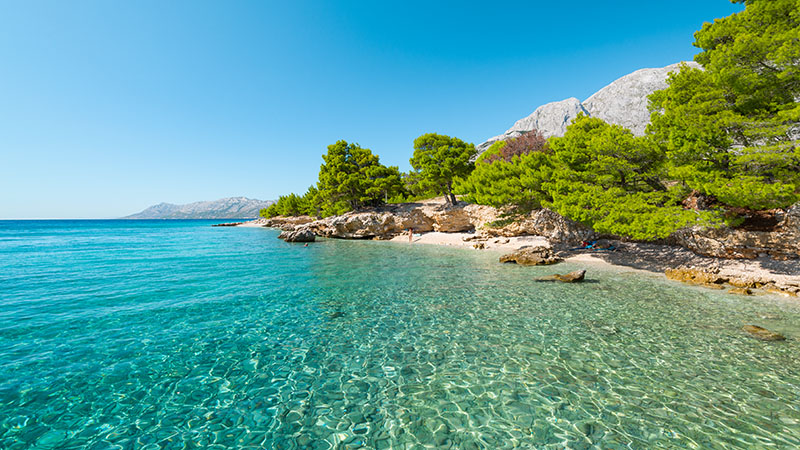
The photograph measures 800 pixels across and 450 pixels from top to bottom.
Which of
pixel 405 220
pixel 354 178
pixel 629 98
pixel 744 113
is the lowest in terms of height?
pixel 405 220

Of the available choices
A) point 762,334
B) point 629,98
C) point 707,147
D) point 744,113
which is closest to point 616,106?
point 629,98

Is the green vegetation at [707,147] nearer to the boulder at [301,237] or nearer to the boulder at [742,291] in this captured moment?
the boulder at [742,291]

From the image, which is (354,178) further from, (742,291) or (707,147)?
(742,291)

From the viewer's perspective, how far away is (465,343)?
25.8ft

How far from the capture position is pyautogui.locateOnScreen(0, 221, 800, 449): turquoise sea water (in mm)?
4617

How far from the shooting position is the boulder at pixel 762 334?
25.4 ft

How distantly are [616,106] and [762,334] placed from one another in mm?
150540

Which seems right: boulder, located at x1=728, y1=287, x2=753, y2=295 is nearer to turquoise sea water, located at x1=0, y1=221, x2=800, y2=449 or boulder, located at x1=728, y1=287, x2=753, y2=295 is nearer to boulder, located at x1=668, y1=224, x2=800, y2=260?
turquoise sea water, located at x1=0, y1=221, x2=800, y2=449

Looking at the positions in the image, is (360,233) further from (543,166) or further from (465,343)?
(465,343)

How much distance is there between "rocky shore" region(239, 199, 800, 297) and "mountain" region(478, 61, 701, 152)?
79236 mm

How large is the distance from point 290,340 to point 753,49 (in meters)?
22.5

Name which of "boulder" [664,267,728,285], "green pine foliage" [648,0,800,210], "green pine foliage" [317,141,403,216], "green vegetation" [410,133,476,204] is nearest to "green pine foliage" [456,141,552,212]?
"green pine foliage" [648,0,800,210]

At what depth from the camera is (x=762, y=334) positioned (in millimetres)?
7906

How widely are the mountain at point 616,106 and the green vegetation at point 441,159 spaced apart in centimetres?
7172
